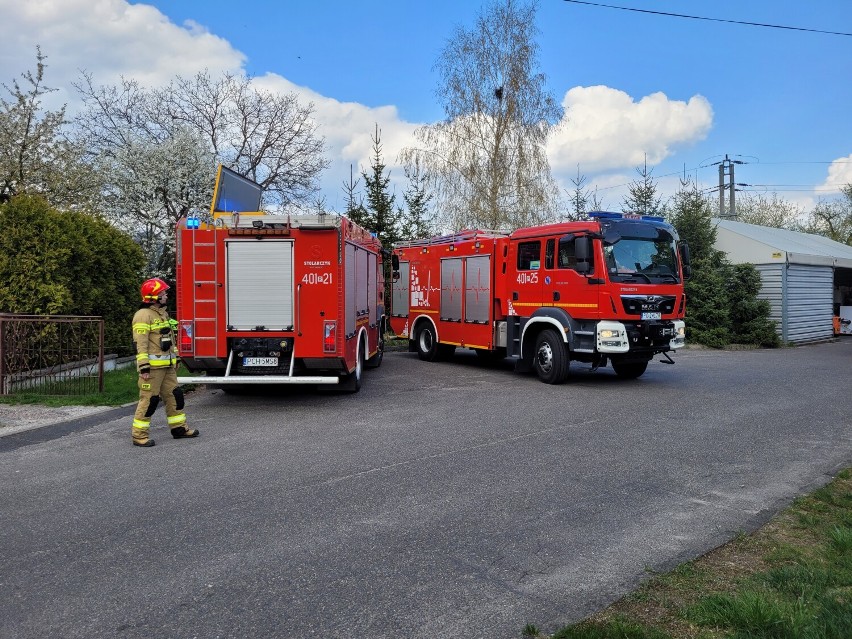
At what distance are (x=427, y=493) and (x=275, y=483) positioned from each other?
1.38 metres

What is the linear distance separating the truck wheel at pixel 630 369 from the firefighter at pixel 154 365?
839 cm

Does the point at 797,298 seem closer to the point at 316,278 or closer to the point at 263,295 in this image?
the point at 316,278

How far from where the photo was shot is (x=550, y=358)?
473 inches

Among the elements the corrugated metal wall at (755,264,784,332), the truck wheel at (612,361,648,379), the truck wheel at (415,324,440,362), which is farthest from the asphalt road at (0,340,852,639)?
the corrugated metal wall at (755,264,784,332)

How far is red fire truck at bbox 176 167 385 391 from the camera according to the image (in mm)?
9391

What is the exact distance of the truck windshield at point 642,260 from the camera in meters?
11.1

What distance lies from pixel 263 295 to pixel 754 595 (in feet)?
24.7

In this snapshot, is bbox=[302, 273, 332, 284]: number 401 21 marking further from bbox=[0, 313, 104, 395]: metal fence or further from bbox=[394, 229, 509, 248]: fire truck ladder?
bbox=[394, 229, 509, 248]: fire truck ladder

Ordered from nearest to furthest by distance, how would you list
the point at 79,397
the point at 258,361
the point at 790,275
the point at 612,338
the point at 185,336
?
the point at 185,336 < the point at 258,361 < the point at 79,397 < the point at 612,338 < the point at 790,275

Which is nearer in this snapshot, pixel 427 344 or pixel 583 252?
pixel 583 252

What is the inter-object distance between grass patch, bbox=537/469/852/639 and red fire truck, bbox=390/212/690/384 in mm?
6601

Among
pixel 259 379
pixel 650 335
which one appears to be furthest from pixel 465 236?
pixel 259 379

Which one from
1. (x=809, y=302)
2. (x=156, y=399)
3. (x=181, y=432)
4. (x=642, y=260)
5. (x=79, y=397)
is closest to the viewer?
(x=156, y=399)

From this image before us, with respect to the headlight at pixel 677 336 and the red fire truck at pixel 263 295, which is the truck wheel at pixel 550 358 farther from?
the red fire truck at pixel 263 295
